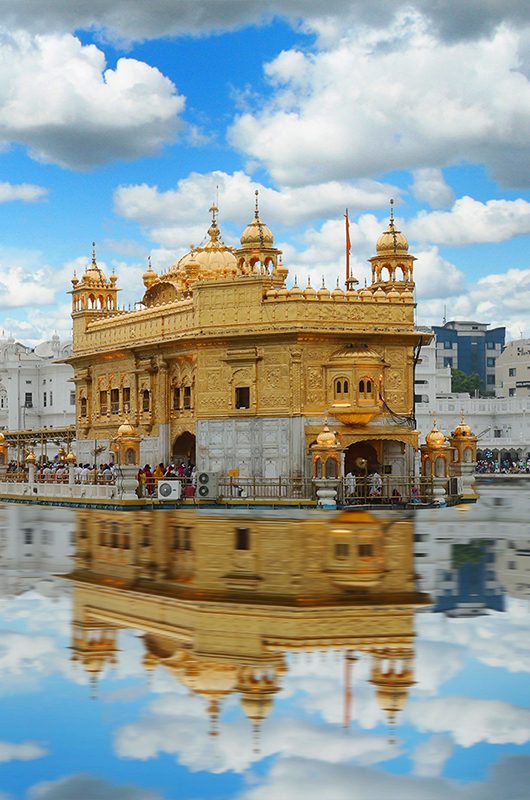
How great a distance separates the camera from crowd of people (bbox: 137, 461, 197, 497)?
35094mm

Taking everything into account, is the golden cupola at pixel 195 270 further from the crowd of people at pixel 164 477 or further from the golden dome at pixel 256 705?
the golden dome at pixel 256 705

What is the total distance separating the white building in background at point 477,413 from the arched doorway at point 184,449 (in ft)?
141

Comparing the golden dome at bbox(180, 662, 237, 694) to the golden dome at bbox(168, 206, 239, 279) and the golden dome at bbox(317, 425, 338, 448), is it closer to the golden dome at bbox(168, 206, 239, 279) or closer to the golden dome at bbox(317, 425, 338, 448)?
the golden dome at bbox(317, 425, 338, 448)

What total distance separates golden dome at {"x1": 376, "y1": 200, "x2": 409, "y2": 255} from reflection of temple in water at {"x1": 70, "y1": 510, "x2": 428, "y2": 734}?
21015 mm

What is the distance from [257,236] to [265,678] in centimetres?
3188

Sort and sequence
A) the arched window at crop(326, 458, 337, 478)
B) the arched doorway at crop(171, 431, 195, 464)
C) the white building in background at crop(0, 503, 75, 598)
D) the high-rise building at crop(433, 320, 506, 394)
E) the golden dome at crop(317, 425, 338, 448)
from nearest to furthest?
the white building in background at crop(0, 503, 75, 598), the arched window at crop(326, 458, 337, 478), the golden dome at crop(317, 425, 338, 448), the arched doorway at crop(171, 431, 195, 464), the high-rise building at crop(433, 320, 506, 394)

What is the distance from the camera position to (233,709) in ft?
26.2

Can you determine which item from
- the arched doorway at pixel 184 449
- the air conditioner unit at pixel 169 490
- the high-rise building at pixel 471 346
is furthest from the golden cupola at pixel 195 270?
the high-rise building at pixel 471 346

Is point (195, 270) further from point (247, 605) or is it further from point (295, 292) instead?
point (247, 605)

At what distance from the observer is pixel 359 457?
37.6 m

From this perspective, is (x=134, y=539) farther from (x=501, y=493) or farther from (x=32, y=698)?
(x=501, y=493)

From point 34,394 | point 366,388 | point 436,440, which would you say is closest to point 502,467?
point 34,394

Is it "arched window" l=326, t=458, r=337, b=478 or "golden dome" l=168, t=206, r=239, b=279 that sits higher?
"golden dome" l=168, t=206, r=239, b=279

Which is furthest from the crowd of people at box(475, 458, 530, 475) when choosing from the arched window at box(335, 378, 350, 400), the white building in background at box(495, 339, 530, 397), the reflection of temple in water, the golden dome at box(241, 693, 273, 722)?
the golden dome at box(241, 693, 273, 722)
